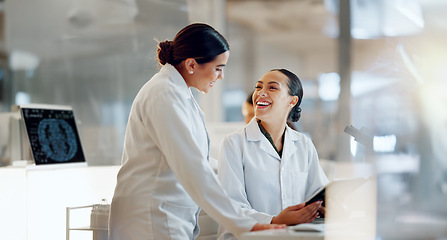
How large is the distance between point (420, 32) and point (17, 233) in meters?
2.07

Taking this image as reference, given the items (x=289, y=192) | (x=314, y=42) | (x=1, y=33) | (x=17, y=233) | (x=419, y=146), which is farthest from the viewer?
(x=314, y=42)

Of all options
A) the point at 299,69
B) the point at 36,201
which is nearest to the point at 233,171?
the point at 36,201

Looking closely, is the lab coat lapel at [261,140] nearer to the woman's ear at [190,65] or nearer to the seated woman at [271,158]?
the seated woman at [271,158]

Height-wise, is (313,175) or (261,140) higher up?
(261,140)

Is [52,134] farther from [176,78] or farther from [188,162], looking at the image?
[188,162]

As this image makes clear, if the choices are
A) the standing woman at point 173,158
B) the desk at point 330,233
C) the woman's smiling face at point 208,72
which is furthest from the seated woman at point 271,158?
the desk at point 330,233

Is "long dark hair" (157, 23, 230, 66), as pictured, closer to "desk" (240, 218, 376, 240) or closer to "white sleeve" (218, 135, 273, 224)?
"white sleeve" (218, 135, 273, 224)

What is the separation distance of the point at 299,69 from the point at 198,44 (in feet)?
12.9

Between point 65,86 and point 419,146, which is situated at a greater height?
point 65,86

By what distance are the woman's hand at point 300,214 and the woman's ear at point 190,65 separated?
0.56m

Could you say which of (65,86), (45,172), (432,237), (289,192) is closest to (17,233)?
(45,172)

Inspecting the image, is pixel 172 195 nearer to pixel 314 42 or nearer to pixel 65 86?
pixel 65 86

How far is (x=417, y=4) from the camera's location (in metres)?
1.19

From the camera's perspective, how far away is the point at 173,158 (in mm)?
1627
